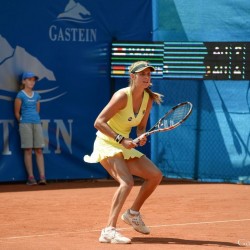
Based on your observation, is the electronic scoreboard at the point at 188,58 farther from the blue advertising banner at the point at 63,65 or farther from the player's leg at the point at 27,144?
the player's leg at the point at 27,144

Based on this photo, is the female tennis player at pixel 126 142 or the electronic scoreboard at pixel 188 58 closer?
the female tennis player at pixel 126 142

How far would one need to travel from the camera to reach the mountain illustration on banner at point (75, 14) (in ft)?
46.4

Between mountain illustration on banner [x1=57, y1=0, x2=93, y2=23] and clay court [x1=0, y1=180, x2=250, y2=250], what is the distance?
2.70 meters

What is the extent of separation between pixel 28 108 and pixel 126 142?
229 inches

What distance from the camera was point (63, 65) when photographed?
556 inches

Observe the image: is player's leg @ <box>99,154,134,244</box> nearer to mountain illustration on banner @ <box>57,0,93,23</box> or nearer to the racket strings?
the racket strings

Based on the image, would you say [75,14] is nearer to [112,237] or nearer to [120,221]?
[120,221]

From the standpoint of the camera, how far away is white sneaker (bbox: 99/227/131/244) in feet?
25.4

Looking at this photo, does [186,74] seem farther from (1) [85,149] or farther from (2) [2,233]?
(2) [2,233]

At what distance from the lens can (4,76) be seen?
44.1 ft

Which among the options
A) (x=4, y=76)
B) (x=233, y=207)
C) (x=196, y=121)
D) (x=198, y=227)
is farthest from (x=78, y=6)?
(x=198, y=227)

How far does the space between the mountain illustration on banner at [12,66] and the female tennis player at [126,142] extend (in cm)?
556

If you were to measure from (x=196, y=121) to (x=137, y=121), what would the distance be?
626cm

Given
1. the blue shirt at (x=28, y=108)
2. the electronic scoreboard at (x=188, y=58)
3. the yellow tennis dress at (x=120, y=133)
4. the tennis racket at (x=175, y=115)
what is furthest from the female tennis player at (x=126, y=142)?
the electronic scoreboard at (x=188, y=58)
